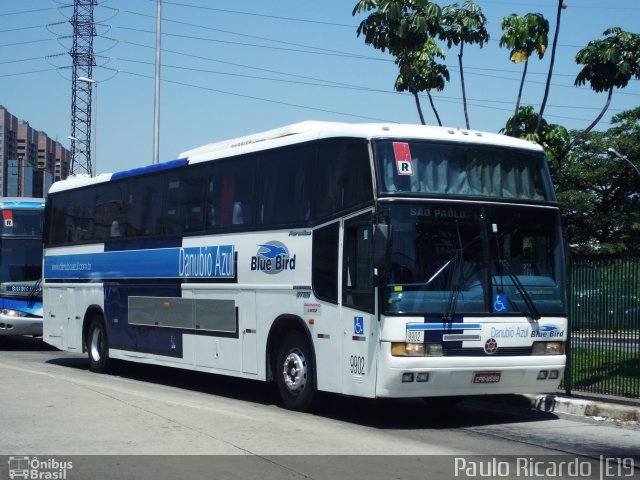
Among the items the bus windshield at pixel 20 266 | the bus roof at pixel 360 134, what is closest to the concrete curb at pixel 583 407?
the bus roof at pixel 360 134

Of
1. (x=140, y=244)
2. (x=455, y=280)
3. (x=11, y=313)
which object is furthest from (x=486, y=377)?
(x=11, y=313)

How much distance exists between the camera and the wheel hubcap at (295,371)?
12.5 m

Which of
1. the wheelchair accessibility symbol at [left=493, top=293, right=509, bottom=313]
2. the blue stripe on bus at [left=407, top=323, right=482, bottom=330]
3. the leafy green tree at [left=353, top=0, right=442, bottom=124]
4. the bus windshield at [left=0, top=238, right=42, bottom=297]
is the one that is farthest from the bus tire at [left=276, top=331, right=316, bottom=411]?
the bus windshield at [left=0, top=238, right=42, bottom=297]

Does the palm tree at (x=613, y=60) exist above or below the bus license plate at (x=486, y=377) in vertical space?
above

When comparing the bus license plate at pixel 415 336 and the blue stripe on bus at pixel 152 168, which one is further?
the blue stripe on bus at pixel 152 168

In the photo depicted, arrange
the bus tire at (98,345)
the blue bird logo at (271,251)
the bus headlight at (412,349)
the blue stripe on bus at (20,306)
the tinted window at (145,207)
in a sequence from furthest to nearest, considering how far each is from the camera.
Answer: the blue stripe on bus at (20,306) < the bus tire at (98,345) < the tinted window at (145,207) < the blue bird logo at (271,251) < the bus headlight at (412,349)

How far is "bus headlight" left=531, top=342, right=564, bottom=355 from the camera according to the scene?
11.6m

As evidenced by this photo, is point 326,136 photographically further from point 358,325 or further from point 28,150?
point 28,150

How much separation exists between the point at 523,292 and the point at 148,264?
24.1 feet

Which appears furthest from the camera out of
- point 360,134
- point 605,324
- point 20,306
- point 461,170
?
point 20,306

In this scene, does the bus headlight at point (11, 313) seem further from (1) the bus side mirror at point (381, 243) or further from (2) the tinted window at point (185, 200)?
(1) the bus side mirror at point (381, 243)

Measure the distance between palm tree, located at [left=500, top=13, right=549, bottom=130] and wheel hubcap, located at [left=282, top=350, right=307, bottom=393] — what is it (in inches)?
400

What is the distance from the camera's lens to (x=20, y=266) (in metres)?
23.9

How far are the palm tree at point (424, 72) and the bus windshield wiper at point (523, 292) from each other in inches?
397
